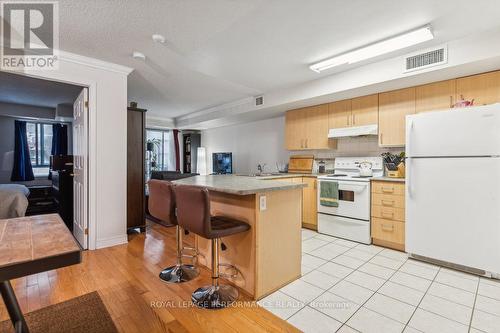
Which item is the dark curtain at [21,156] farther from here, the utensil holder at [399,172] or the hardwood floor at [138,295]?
the utensil holder at [399,172]

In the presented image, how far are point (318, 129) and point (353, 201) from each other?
1451mm

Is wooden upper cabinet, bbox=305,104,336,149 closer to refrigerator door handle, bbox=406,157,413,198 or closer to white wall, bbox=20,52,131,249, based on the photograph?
refrigerator door handle, bbox=406,157,413,198

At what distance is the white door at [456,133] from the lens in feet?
7.84

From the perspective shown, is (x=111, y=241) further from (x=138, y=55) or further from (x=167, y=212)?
(x=138, y=55)

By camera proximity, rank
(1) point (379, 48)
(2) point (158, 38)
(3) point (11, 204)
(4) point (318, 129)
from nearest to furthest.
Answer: (2) point (158, 38) → (1) point (379, 48) → (3) point (11, 204) → (4) point (318, 129)

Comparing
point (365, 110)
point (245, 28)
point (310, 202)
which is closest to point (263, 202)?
point (245, 28)

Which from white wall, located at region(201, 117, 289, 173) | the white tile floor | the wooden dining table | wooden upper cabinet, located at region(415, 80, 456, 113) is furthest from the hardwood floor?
white wall, located at region(201, 117, 289, 173)

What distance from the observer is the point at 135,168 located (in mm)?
3822

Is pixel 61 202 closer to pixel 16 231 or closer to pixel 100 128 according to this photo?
pixel 100 128

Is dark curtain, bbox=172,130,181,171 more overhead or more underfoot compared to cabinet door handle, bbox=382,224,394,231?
more overhead

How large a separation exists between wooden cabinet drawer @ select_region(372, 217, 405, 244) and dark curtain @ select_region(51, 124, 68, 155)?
7497 millimetres

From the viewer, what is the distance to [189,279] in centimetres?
236

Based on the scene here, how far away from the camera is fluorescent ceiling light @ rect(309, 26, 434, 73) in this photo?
242cm

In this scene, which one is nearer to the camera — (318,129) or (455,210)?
(455,210)
